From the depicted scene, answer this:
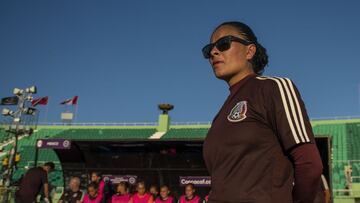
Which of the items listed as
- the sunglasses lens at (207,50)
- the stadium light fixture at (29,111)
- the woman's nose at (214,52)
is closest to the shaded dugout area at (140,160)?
the stadium light fixture at (29,111)

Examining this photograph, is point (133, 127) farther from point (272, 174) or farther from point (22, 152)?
point (272, 174)

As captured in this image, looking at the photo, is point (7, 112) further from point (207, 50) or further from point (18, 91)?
point (207, 50)

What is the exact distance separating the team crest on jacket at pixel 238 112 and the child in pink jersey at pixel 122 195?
12.4 metres

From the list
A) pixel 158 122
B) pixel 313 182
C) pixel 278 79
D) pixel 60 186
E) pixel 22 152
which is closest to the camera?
pixel 313 182

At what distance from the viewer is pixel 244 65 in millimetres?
2408

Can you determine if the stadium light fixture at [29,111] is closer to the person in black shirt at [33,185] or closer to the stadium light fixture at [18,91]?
the stadium light fixture at [18,91]

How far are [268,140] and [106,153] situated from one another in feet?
46.6

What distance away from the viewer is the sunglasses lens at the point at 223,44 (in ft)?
7.83

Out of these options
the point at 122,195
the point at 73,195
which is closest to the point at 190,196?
the point at 122,195

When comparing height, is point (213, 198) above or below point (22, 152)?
below

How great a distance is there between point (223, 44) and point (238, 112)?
0.50 meters

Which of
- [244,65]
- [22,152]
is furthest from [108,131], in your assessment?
[244,65]

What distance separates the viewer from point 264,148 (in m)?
1.98

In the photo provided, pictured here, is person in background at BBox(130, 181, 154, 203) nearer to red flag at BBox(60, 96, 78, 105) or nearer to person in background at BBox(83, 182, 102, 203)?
person in background at BBox(83, 182, 102, 203)
